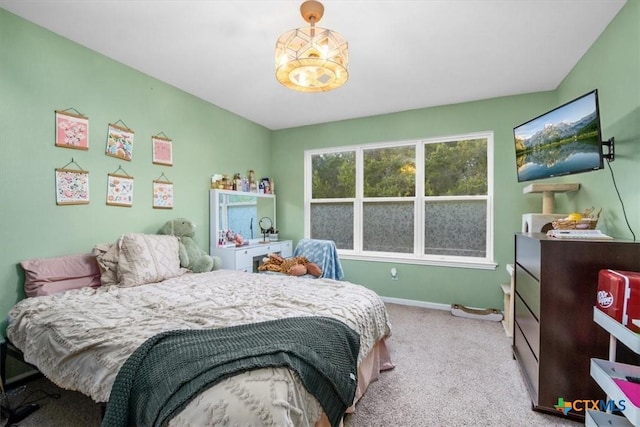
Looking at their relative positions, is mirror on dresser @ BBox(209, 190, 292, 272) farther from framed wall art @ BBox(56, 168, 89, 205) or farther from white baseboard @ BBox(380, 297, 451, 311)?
white baseboard @ BBox(380, 297, 451, 311)

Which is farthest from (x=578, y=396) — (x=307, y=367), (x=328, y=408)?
(x=307, y=367)

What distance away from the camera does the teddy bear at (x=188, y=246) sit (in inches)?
115

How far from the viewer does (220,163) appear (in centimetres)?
378

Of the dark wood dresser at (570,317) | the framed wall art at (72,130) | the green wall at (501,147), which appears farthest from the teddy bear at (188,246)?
the dark wood dresser at (570,317)

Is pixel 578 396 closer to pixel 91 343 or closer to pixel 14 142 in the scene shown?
pixel 91 343

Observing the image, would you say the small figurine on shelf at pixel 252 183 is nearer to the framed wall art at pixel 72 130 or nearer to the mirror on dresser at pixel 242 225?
the mirror on dresser at pixel 242 225

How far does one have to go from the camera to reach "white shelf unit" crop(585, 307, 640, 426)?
3.82 feet

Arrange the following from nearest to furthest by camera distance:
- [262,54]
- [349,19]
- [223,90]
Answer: [349,19] < [262,54] < [223,90]

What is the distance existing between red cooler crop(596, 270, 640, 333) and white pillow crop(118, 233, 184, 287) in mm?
2964

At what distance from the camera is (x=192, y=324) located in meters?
1.59

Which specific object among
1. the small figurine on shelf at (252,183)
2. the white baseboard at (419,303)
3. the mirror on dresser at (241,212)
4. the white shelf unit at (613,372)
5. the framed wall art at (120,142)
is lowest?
the white baseboard at (419,303)

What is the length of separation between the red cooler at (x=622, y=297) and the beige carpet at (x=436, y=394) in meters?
0.83

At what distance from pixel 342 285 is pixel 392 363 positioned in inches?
28.9

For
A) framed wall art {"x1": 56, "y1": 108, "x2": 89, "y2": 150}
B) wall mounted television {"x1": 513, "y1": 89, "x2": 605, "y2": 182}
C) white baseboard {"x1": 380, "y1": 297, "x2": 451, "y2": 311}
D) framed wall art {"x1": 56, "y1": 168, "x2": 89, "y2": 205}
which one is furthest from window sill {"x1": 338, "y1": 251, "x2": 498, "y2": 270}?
framed wall art {"x1": 56, "y1": 108, "x2": 89, "y2": 150}
